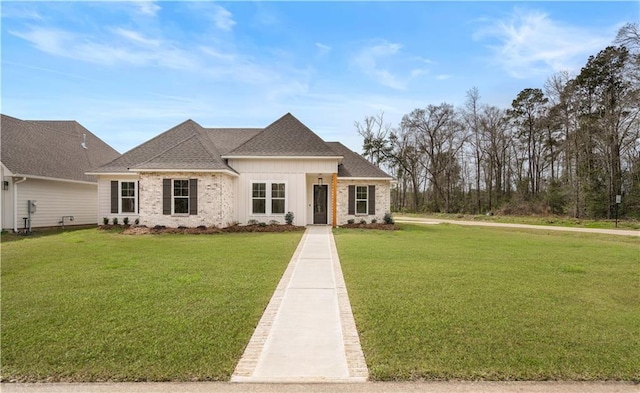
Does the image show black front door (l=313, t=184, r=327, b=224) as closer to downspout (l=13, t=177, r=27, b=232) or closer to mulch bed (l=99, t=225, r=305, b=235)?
mulch bed (l=99, t=225, r=305, b=235)

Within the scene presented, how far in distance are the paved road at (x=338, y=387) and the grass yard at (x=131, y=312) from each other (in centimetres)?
12

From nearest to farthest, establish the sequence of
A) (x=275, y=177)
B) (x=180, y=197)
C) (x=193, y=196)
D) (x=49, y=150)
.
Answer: (x=193, y=196), (x=180, y=197), (x=275, y=177), (x=49, y=150)

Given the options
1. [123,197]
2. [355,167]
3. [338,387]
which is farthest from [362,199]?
[338,387]

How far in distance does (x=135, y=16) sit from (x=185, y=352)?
402 inches

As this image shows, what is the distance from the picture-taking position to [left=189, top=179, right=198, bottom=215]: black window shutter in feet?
52.6

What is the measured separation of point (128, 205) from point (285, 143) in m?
8.49

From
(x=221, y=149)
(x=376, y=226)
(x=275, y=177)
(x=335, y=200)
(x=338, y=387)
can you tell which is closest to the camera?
(x=338, y=387)

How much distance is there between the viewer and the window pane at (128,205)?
59.1 ft

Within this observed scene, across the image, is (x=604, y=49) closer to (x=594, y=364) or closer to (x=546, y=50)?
(x=546, y=50)

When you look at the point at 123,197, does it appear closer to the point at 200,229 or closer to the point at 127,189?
the point at 127,189

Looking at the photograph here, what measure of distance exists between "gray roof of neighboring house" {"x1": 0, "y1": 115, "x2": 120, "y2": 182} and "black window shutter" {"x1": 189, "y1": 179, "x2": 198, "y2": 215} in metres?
7.03

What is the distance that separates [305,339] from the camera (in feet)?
14.0

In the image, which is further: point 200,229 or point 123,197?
point 123,197

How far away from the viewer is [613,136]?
26.0 metres
